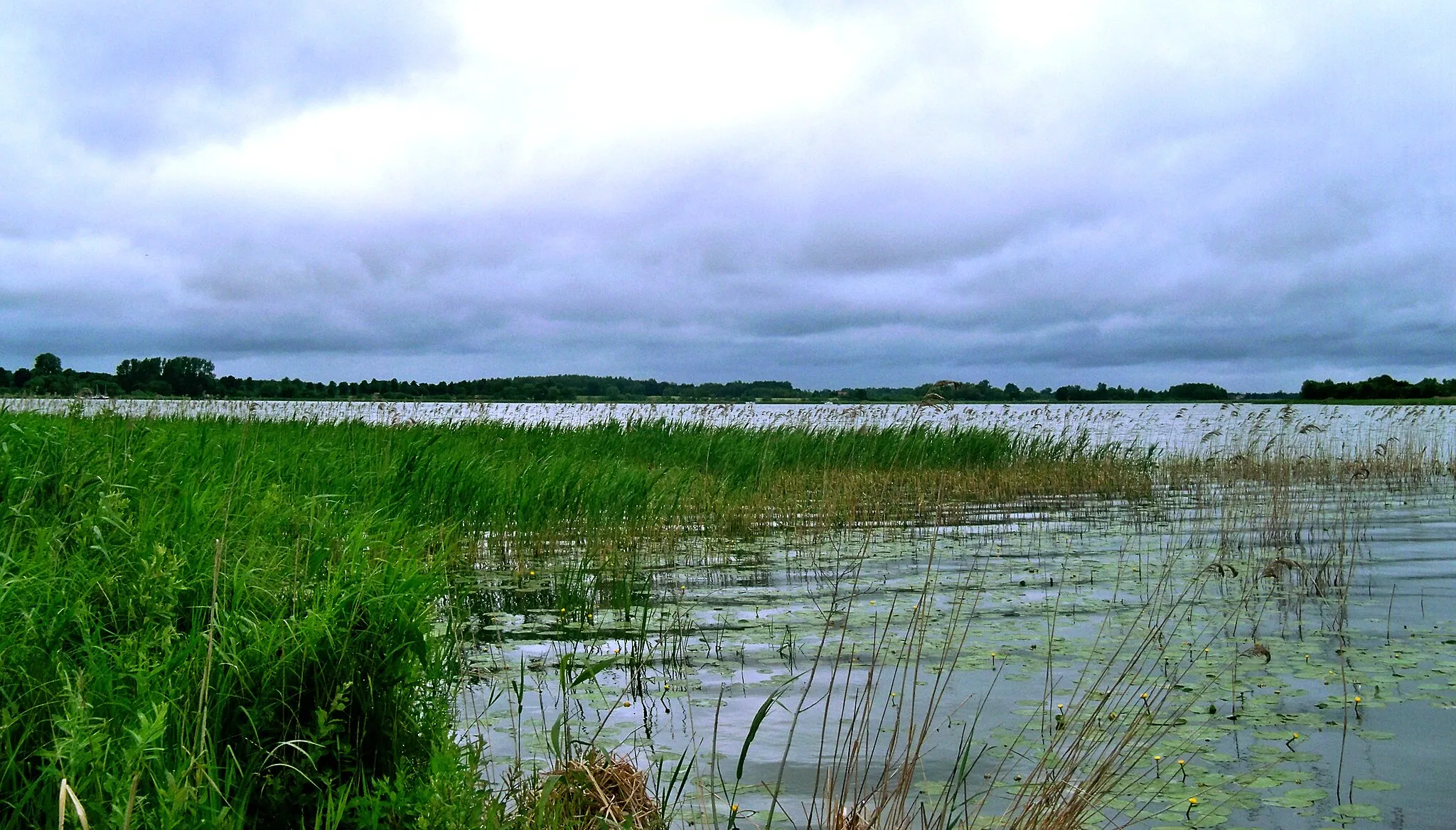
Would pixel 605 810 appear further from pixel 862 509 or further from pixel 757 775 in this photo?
pixel 862 509

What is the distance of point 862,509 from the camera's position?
15.6 meters

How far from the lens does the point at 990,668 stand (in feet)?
22.6

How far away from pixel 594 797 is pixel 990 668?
376 centimetres

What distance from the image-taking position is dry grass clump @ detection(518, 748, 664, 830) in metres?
3.91

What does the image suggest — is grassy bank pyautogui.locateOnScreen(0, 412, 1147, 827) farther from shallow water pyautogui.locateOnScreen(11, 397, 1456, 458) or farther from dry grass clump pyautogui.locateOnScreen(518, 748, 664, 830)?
shallow water pyautogui.locateOnScreen(11, 397, 1456, 458)

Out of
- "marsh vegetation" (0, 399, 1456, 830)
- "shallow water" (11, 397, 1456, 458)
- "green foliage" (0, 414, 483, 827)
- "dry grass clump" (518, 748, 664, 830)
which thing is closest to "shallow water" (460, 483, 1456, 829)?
"marsh vegetation" (0, 399, 1456, 830)

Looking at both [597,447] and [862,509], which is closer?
[862,509]

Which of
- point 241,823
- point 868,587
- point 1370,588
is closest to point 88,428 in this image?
point 241,823

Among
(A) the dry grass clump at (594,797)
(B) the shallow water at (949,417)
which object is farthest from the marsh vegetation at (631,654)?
(B) the shallow water at (949,417)

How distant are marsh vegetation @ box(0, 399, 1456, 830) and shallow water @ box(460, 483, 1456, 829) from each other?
4 cm

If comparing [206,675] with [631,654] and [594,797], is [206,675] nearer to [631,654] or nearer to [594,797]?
[594,797]

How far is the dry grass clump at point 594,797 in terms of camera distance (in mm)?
3910

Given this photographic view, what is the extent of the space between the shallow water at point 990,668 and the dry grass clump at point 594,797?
0.27m

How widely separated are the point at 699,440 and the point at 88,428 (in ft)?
37.0
